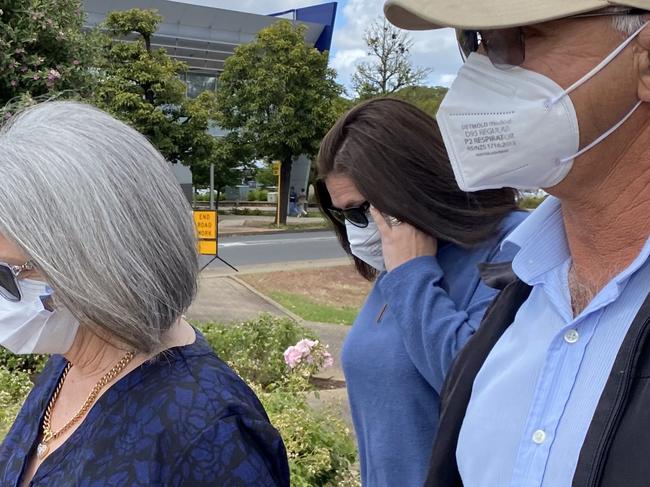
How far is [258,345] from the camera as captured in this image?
5652mm

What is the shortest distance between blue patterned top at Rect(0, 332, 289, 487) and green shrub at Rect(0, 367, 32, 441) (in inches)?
85.5

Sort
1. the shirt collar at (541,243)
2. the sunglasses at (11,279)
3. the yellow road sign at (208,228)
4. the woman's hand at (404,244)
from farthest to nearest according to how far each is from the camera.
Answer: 1. the yellow road sign at (208,228)
2. the woman's hand at (404,244)
3. the sunglasses at (11,279)
4. the shirt collar at (541,243)

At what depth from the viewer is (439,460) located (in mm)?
1384

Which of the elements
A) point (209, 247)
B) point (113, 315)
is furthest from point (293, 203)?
point (113, 315)

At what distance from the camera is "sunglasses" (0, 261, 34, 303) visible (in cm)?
161

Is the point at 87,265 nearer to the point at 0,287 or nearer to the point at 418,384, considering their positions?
the point at 0,287

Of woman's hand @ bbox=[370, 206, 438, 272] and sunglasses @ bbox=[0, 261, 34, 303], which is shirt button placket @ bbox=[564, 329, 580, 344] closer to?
woman's hand @ bbox=[370, 206, 438, 272]

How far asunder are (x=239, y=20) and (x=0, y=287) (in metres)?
30.9

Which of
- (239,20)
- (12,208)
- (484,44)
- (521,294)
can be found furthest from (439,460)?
(239,20)

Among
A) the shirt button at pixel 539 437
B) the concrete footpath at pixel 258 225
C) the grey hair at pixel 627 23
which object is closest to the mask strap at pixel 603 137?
the grey hair at pixel 627 23

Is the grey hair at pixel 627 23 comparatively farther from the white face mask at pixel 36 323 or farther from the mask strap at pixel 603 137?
the white face mask at pixel 36 323

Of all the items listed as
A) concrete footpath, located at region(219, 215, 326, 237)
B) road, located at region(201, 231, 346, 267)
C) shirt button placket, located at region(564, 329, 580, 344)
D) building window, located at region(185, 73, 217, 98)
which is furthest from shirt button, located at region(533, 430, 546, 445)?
building window, located at region(185, 73, 217, 98)

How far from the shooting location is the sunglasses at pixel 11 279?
63.3 inches

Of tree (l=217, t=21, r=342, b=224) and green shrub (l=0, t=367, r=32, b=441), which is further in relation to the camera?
tree (l=217, t=21, r=342, b=224)
